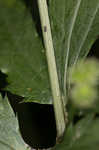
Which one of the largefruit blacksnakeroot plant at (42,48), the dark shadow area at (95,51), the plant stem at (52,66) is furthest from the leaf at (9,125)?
the dark shadow area at (95,51)

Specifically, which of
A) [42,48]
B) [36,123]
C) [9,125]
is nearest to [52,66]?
[42,48]

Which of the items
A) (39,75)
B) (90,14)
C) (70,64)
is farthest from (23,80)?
(90,14)

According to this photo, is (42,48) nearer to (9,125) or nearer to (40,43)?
(40,43)

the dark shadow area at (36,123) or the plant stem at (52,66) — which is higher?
the plant stem at (52,66)

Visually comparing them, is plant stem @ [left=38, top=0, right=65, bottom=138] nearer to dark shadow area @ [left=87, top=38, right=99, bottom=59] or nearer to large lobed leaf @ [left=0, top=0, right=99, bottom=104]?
large lobed leaf @ [left=0, top=0, right=99, bottom=104]

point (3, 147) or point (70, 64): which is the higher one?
point (70, 64)

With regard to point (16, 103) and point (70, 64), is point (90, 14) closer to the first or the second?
point (70, 64)

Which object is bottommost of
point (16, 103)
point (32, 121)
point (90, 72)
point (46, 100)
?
point (32, 121)

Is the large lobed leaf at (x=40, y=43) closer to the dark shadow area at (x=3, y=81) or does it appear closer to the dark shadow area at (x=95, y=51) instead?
the dark shadow area at (x=3, y=81)
